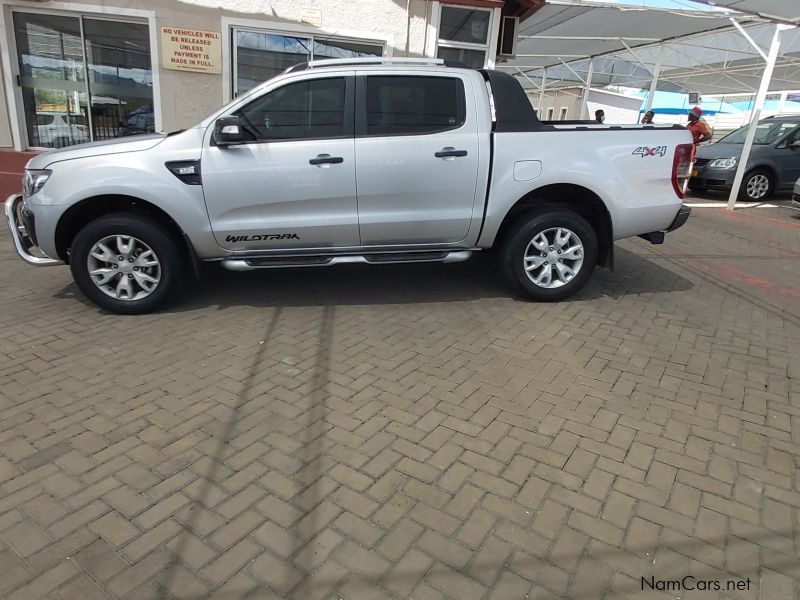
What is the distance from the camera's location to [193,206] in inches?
173

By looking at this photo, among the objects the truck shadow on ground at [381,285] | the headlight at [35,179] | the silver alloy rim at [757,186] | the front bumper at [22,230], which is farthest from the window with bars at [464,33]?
the silver alloy rim at [757,186]

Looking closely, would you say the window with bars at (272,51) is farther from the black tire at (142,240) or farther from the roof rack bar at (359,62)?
the black tire at (142,240)

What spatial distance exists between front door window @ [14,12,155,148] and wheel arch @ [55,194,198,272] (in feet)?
14.7

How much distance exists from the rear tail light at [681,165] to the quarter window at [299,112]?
9.56ft

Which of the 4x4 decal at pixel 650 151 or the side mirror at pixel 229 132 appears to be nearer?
the side mirror at pixel 229 132

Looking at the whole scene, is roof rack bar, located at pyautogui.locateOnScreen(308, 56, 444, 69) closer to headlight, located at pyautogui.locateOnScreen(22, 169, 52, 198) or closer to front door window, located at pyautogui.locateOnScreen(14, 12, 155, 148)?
headlight, located at pyautogui.locateOnScreen(22, 169, 52, 198)

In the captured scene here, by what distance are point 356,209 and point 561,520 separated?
2937mm

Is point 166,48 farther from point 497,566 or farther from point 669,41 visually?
point 669,41

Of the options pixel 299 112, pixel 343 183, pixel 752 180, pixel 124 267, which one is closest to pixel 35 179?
pixel 124 267

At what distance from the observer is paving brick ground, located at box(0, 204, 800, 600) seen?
2260 mm

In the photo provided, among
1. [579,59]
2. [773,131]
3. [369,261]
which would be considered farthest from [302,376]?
[579,59]

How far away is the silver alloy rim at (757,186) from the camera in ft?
40.2

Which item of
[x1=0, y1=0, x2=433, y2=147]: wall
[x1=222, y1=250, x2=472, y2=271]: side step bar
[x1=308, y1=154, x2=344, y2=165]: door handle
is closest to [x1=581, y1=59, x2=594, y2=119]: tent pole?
[x1=0, y1=0, x2=433, y2=147]: wall

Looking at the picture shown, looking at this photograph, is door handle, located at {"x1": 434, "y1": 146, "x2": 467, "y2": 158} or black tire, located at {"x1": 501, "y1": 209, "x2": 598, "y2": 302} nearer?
door handle, located at {"x1": 434, "y1": 146, "x2": 467, "y2": 158}
